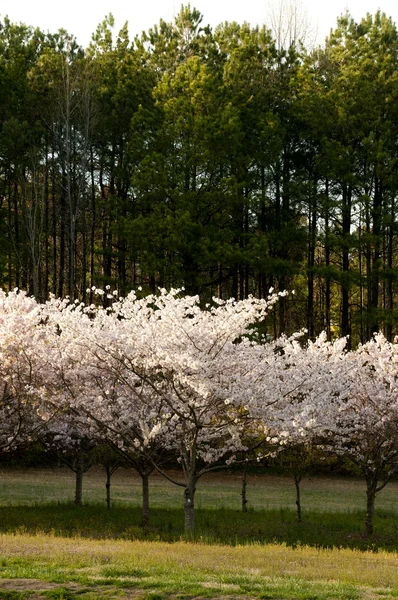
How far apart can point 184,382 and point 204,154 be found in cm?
2151

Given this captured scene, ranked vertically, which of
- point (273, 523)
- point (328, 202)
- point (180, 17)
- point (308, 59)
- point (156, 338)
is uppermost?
point (180, 17)

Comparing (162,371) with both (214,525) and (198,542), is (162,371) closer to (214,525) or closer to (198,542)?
(198,542)

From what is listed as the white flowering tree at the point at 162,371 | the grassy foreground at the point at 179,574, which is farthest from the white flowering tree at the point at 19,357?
the grassy foreground at the point at 179,574

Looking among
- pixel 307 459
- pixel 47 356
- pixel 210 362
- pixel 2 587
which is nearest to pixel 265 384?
pixel 210 362

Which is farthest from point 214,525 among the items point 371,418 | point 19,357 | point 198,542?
point 19,357

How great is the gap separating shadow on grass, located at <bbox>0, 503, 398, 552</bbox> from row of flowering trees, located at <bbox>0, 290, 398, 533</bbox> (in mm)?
1084

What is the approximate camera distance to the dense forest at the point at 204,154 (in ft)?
123

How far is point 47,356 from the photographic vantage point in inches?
783

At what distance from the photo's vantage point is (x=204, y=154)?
123 feet

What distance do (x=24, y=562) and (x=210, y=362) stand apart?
7435 mm

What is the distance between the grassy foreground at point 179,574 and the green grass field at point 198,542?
18 mm

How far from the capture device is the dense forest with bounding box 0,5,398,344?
37.5 metres

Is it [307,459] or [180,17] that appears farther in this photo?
[180,17]

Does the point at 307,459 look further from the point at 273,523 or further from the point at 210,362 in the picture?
the point at 210,362
